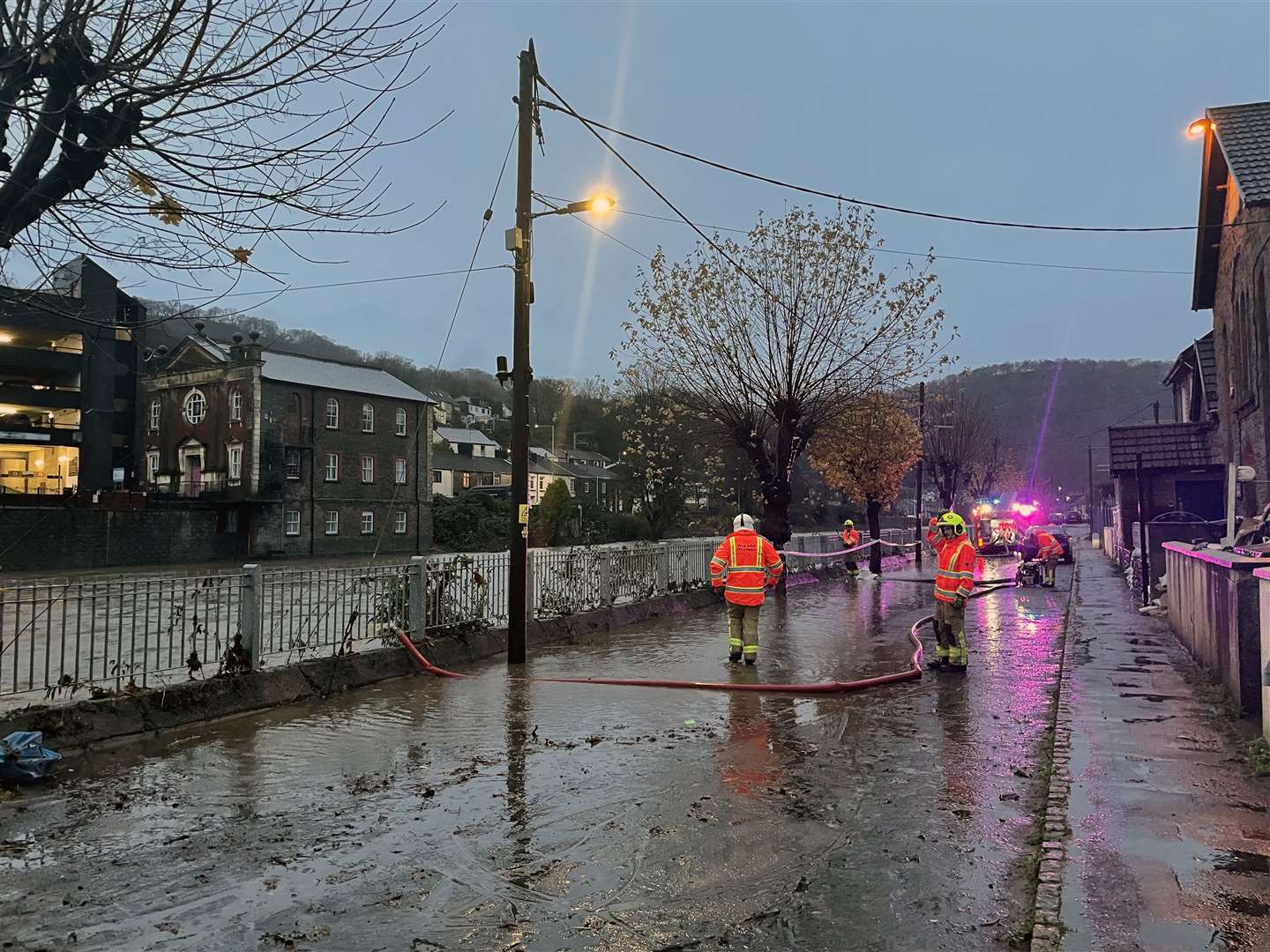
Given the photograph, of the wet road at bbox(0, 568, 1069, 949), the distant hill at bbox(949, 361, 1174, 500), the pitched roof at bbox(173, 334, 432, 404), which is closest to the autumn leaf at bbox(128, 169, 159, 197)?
the wet road at bbox(0, 568, 1069, 949)

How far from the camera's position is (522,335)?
454 inches

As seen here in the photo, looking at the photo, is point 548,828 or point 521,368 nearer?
point 548,828

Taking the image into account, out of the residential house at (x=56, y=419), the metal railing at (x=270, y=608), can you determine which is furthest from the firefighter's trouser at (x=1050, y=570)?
the residential house at (x=56, y=419)

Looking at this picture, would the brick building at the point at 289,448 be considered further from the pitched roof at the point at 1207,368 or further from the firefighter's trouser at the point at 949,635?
the firefighter's trouser at the point at 949,635

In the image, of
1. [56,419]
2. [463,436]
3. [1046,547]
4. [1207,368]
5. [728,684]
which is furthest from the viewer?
[463,436]

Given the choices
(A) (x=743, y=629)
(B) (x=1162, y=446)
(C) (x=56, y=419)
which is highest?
(C) (x=56, y=419)

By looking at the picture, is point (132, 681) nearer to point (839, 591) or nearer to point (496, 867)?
point (496, 867)

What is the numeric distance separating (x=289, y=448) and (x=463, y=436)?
39032mm

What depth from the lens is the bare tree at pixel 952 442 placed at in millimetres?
49625

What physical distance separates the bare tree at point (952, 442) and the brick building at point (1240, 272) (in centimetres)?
2680

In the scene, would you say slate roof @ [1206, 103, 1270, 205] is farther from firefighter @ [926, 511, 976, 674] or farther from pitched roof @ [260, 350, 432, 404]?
pitched roof @ [260, 350, 432, 404]

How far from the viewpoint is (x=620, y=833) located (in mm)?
5141

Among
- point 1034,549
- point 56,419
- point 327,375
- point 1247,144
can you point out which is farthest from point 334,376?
point 1247,144

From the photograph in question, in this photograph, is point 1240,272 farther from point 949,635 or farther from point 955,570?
point 949,635
